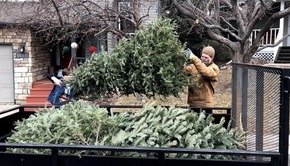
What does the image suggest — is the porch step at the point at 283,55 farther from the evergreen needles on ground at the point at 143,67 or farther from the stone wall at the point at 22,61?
the evergreen needles on ground at the point at 143,67

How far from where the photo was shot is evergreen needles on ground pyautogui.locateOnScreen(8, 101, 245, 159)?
256 cm

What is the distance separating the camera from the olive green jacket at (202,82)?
12.3 ft

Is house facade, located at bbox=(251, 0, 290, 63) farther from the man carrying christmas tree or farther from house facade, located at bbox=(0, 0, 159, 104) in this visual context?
the man carrying christmas tree

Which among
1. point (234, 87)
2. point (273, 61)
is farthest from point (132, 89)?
point (273, 61)

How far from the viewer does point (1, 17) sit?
13.0 meters

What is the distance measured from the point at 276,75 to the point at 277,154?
466mm

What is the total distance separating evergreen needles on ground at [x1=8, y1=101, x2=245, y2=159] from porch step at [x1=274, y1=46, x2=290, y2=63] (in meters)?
15.1

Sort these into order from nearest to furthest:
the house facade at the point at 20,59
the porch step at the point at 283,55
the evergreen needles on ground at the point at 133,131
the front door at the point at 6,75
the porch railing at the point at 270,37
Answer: the evergreen needles on ground at the point at 133,131 < the house facade at the point at 20,59 < the front door at the point at 6,75 < the porch step at the point at 283,55 < the porch railing at the point at 270,37

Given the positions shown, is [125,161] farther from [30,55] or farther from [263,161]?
[30,55]

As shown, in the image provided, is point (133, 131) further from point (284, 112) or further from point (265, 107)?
point (284, 112)

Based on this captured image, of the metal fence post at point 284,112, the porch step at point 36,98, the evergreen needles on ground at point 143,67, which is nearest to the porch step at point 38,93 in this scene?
the porch step at point 36,98

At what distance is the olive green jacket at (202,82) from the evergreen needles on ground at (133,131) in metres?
0.89

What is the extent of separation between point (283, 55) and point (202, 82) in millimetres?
14539

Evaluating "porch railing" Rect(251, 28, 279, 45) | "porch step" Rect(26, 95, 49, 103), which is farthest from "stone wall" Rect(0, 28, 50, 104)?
"porch railing" Rect(251, 28, 279, 45)
